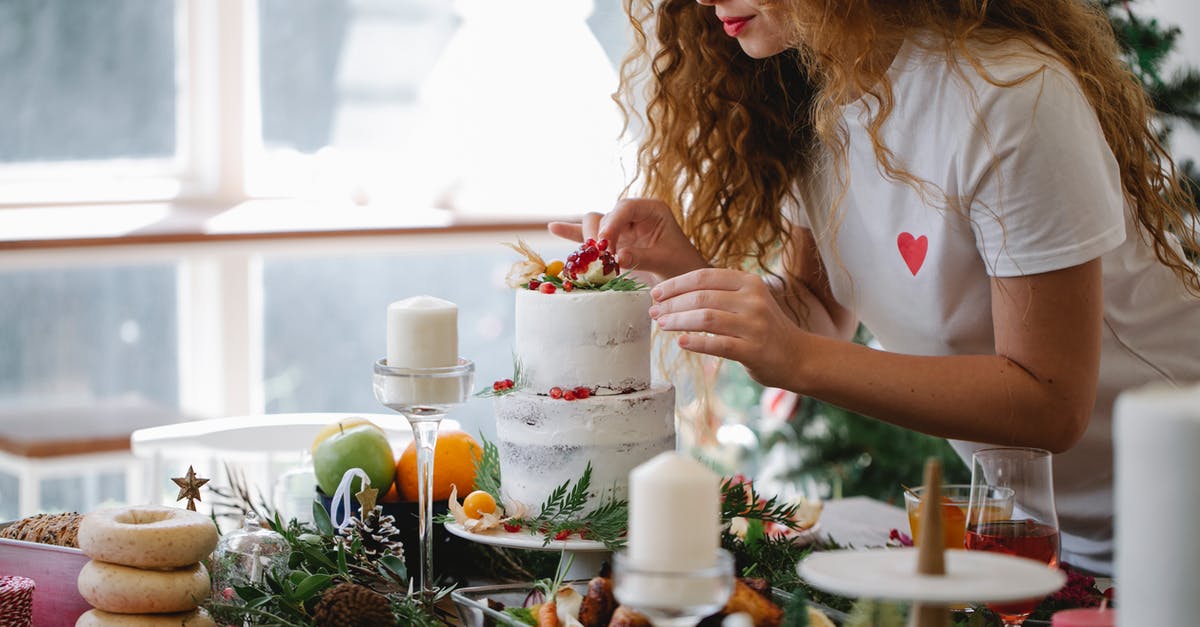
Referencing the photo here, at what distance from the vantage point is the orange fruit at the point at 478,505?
49.8 inches

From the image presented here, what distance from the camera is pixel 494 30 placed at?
12.9ft

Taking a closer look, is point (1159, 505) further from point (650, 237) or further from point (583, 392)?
point (650, 237)

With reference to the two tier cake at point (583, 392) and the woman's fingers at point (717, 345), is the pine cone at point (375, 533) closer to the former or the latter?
the two tier cake at point (583, 392)

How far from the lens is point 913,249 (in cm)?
147

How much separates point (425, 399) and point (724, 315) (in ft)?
1.00

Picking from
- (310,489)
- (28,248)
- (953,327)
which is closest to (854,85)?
(953,327)

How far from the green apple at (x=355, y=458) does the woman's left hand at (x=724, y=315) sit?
13.1 inches

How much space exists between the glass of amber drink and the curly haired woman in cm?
22

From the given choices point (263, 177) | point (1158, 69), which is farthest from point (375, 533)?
point (263, 177)

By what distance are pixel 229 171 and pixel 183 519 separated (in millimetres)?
2772

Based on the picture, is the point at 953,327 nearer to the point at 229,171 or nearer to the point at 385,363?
the point at 385,363

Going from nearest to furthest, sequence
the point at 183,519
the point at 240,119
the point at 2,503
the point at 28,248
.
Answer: the point at 183,519
the point at 28,248
the point at 2,503
the point at 240,119

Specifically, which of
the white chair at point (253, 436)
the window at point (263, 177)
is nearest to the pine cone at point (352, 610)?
the white chair at point (253, 436)

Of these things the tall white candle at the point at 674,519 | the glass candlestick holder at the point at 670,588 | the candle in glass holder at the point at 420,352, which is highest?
the candle in glass holder at the point at 420,352
